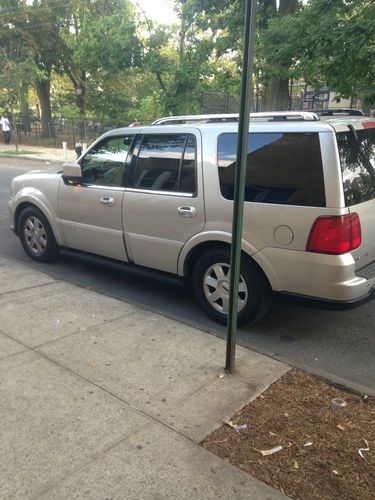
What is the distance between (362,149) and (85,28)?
44.2 ft

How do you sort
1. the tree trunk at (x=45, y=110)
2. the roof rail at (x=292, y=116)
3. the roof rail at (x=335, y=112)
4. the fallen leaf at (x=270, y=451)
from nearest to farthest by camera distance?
the fallen leaf at (x=270, y=451), the roof rail at (x=292, y=116), the roof rail at (x=335, y=112), the tree trunk at (x=45, y=110)

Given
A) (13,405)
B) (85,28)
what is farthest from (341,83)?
(85,28)

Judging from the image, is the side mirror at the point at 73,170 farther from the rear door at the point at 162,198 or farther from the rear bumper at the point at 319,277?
the rear bumper at the point at 319,277

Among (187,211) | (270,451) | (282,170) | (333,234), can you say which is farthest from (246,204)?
(270,451)

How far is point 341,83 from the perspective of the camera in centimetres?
838

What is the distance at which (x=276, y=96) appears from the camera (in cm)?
1217

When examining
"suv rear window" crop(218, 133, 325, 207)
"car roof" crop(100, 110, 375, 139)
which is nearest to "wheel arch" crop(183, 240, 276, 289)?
"suv rear window" crop(218, 133, 325, 207)

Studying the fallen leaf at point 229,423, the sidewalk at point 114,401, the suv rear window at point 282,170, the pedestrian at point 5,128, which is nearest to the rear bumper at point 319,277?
the suv rear window at point 282,170

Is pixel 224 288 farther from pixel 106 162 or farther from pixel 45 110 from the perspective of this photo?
pixel 45 110

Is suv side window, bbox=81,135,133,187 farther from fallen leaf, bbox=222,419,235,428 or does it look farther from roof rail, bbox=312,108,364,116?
fallen leaf, bbox=222,419,235,428

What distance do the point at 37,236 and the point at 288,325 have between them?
11.2ft

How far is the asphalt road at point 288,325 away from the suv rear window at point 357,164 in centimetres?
100

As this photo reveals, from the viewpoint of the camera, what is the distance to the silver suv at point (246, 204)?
3.60 metres

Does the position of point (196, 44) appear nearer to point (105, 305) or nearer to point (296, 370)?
point (105, 305)
